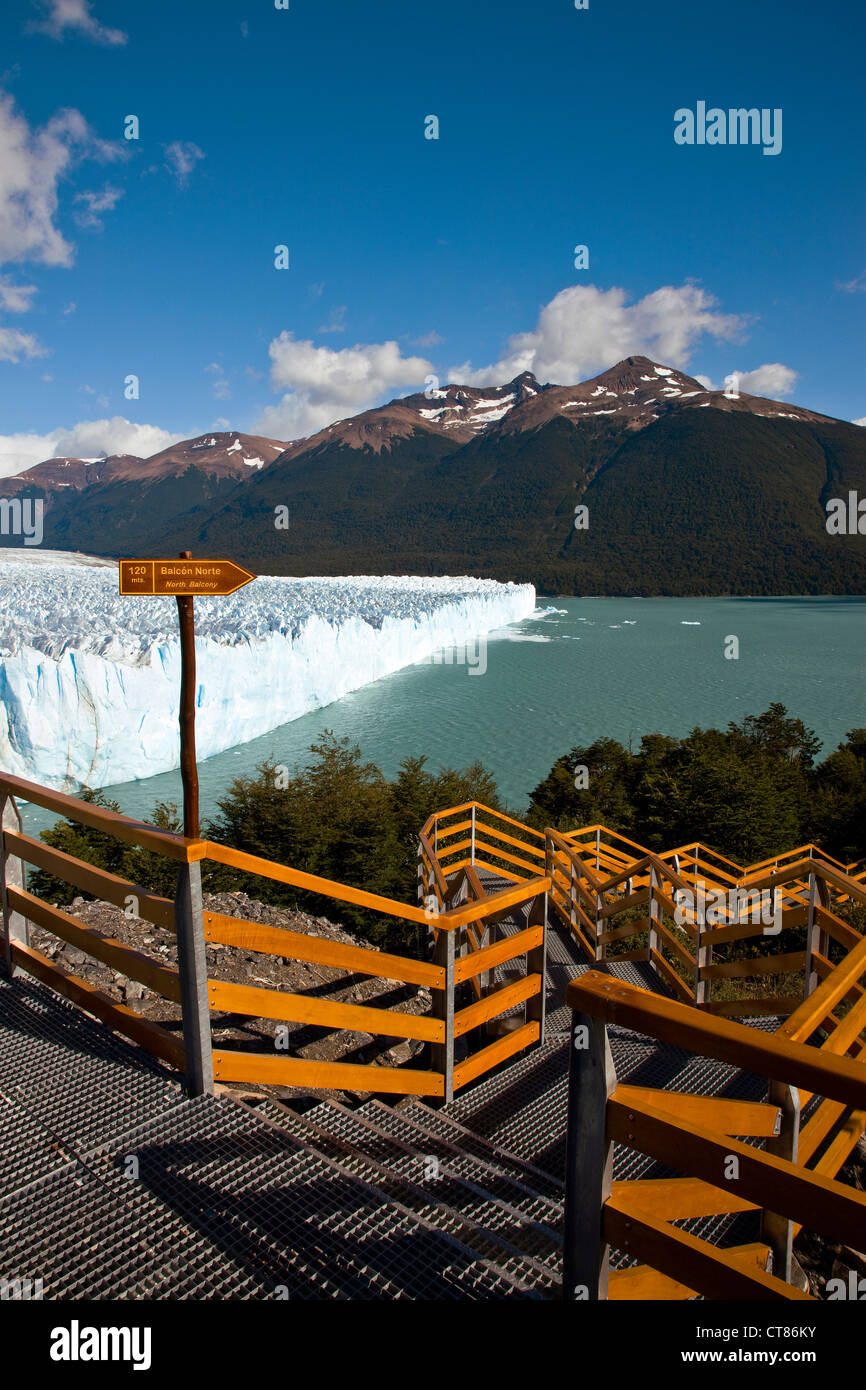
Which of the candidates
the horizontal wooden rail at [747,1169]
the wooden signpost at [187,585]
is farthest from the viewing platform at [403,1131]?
the wooden signpost at [187,585]

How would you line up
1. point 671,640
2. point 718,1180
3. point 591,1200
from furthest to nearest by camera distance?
point 671,640
point 591,1200
point 718,1180

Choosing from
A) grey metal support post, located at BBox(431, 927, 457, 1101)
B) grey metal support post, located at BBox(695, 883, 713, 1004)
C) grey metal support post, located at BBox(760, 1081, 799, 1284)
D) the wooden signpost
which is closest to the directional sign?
the wooden signpost

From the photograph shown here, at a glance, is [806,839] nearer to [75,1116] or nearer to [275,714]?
[275,714]

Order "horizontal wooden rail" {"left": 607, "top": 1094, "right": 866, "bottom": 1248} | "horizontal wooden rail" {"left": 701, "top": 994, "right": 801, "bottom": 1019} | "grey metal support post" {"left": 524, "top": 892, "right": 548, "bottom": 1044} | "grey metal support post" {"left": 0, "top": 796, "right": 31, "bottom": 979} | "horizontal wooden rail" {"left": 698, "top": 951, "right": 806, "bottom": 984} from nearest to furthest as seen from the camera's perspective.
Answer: "horizontal wooden rail" {"left": 607, "top": 1094, "right": 866, "bottom": 1248} < "grey metal support post" {"left": 0, "top": 796, "right": 31, "bottom": 979} < "grey metal support post" {"left": 524, "top": 892, "right": 548, "bottom": 1044} < "horizontal wooden rail" {"left": 698, "top": 951, "right": 806, "bottom": 984} < "horizontal wooden rail" {"left": 701, "top": 994, "right": 801, "bottom": 1019}

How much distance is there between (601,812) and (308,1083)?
16.0 m

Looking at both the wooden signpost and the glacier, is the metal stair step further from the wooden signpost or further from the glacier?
the glacier

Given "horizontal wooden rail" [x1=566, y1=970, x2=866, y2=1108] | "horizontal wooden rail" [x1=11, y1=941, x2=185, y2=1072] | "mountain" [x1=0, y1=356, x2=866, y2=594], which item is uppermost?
"mountain" [x1=0, y1=356, x2=866, y2=594]

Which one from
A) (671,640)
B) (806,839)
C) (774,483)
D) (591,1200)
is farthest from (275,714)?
(774,483)

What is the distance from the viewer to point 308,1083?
2.64 meters

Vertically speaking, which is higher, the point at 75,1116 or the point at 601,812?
the point at 75,1116

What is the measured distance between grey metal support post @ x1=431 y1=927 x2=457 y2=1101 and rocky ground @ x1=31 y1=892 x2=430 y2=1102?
1.26 feet

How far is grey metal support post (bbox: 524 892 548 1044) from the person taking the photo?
3420 millimetres

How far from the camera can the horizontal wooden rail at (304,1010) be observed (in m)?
2.47

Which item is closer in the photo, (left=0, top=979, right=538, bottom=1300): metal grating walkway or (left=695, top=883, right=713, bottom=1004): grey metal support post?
(left=0, top=979, right=538, bottom=1300): metal grating walkway
